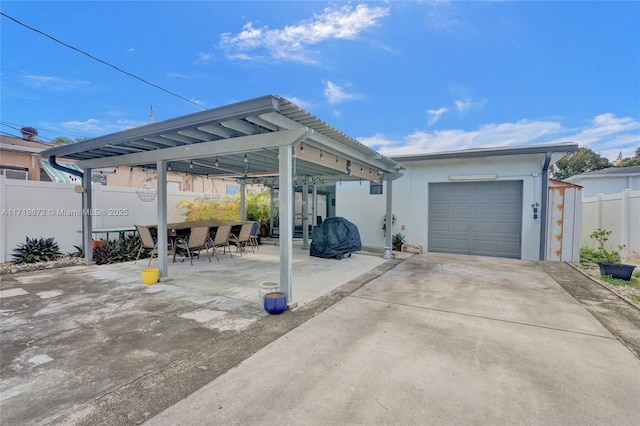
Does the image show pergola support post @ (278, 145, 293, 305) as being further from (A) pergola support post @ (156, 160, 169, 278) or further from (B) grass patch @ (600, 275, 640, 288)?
(B) grass patch @ (600, 275, 640, 288)

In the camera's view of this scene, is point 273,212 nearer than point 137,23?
No

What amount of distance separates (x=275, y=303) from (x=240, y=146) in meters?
2.38

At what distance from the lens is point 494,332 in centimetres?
333

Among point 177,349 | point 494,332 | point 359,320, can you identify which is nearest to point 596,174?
point 494,332

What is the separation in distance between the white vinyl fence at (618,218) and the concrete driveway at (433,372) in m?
4.42

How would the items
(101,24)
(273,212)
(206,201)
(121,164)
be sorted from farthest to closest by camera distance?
1. (273,212)
2. (206,201)
3. (101,24)
4. (121,164)

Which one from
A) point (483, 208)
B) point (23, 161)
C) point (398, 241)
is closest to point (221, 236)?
point (398, 241)

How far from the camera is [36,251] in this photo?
6684 millimetres

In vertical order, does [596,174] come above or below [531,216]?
above

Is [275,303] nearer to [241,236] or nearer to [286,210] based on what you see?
[286,210]

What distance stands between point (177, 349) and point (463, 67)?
43.3ft

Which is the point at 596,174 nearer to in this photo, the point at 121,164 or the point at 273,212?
the point at 273,212

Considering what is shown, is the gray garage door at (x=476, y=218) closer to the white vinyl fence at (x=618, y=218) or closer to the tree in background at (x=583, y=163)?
the white vinyl fence at (x=618, y=218)

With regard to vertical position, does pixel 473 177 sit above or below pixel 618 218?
above
